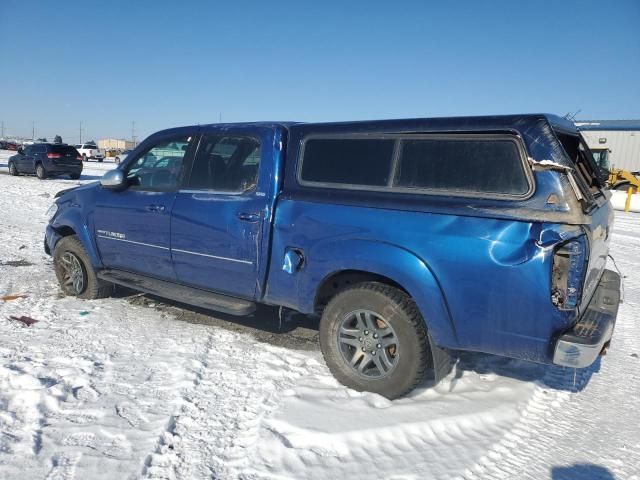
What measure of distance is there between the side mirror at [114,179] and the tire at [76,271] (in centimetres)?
97

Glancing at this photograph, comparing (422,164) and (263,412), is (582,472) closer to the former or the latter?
(263,412)

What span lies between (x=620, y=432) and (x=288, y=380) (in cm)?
225

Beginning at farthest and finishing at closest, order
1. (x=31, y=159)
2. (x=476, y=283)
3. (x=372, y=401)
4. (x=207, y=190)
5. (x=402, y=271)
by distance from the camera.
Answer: (x=31, y=159) → (x=207, y=190) → (x=372, y=401) → (x=402, y=271) → (x=476, y=283)

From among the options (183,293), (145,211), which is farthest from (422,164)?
(145,211)

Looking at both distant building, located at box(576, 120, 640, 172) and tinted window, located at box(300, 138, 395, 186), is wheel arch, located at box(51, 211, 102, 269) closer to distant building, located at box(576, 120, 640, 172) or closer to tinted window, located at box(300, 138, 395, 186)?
tinted window, located at box(300, 138, 395, 186)

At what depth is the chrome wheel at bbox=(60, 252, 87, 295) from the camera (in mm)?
5373

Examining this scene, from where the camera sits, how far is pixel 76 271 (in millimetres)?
5418

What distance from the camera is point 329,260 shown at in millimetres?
3473

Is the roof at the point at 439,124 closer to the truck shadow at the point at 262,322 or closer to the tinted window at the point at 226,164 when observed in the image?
the tinted window at the point at 226,164

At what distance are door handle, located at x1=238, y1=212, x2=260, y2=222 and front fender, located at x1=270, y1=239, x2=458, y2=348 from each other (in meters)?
0.54

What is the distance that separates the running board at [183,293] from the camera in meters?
4.04

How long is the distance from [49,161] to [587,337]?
22.7m

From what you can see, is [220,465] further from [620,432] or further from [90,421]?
[620,432]

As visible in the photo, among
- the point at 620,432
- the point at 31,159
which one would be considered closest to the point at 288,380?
the point at 620,432
